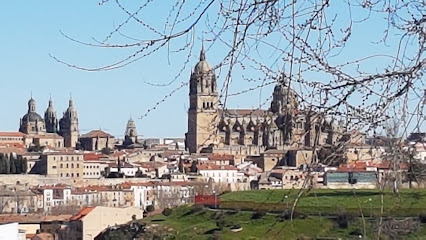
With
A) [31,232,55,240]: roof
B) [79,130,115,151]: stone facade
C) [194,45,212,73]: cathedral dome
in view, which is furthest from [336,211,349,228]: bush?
[79,130,115,151]: stone facade

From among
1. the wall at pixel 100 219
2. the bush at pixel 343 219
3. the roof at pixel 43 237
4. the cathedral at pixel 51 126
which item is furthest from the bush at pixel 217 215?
the cathedral at pixel 51 126

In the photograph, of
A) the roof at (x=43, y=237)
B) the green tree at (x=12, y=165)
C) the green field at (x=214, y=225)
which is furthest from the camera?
the green tree at (x=12, y=165)

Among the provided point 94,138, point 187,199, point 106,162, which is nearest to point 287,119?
point 187,199

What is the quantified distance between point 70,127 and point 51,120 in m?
2.37

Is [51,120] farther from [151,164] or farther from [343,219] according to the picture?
[343,219]

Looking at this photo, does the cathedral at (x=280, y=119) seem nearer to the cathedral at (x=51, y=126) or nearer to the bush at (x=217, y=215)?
the bush at (x=217, y=215)

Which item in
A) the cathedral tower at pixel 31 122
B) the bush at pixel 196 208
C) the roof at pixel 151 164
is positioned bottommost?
the bush at pixel 196 208

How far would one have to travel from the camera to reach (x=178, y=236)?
73.9 feet

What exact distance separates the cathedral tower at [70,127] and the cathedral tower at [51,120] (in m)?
0.79

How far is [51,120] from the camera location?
61719 mm

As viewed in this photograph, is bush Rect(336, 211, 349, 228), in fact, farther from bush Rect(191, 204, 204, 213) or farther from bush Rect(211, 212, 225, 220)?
bush Rect(191, 204, 204, 213)

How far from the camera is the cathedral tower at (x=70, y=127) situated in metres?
59.8

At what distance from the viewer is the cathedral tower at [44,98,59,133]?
61.2 metres

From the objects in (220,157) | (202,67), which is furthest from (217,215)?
(202,67)
